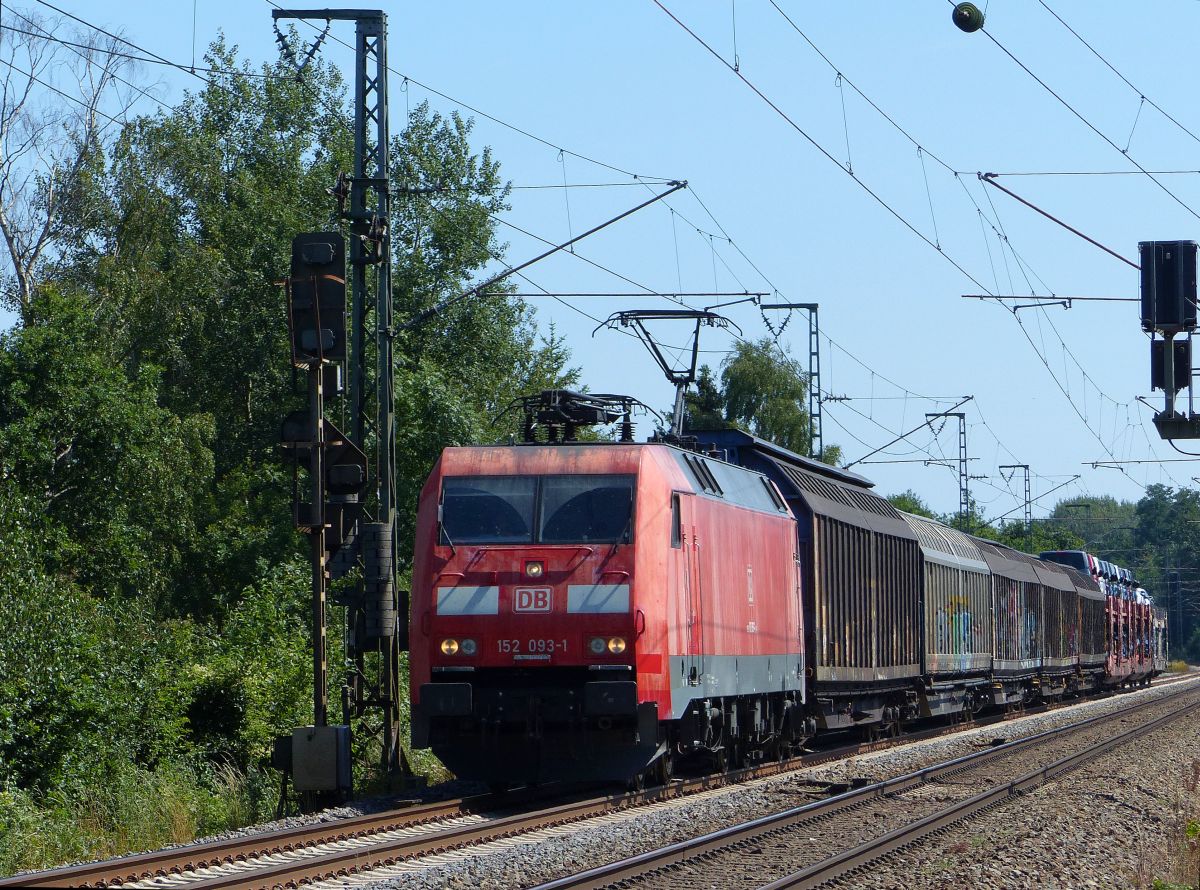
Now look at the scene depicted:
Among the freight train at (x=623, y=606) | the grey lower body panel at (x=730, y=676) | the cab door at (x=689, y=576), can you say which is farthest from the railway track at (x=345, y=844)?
the cab door at (x=689, y=576)

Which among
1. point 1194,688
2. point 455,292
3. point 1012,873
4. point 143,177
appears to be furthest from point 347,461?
point 1194,688

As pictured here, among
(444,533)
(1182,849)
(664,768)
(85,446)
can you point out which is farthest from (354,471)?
(85,446)

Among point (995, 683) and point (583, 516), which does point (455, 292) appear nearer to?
point (995, 683)

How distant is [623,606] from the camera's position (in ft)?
46.6

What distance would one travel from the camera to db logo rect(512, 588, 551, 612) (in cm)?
1427

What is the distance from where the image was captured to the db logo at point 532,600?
1427cm

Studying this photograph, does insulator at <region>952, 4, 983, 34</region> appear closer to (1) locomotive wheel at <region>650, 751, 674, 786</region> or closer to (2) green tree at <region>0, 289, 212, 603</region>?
(1) locomotive wheel at <region>650, 751, 674, 786</region>

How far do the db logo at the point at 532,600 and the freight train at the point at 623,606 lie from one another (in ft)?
0.05

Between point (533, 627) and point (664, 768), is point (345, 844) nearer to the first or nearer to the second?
point (533, 627)

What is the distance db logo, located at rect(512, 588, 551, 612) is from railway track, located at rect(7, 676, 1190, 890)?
176 cm

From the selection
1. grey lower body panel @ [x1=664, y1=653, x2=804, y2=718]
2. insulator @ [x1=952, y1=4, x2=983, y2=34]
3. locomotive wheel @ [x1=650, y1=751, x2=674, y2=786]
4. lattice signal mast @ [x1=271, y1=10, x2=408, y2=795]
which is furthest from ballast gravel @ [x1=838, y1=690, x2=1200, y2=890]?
insulator @ [x1=952, y1=4, x2=983, y2=34]

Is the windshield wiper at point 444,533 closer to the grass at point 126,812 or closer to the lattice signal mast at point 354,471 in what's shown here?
the lattice signal mast at point 354,471

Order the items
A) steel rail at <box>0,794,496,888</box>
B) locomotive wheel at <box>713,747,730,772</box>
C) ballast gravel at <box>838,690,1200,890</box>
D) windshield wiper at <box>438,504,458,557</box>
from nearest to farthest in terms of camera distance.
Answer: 1. steel rail at <box>0,794,496,888</box>
2. ballast gravel at <box>838,690,1200,890</box>
3. windshield wiper at <box>438,504,458,557</box>
4. locomotive wheel at <box>713,747,730,772</box>

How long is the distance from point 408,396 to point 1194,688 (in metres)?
36.1
